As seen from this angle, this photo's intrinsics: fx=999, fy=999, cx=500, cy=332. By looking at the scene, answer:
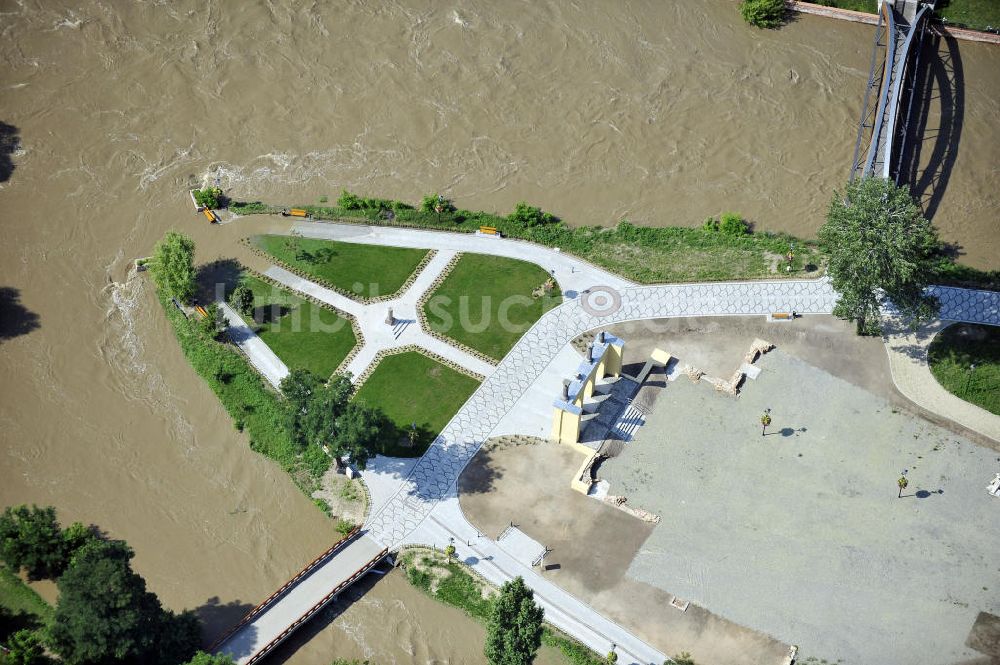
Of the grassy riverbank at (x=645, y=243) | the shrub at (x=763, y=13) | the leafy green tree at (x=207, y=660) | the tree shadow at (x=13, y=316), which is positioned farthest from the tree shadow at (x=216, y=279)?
the shrub at (x=763, y=13)

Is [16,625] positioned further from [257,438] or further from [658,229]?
[658,229]

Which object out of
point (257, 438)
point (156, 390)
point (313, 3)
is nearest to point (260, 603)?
point (257, 438)

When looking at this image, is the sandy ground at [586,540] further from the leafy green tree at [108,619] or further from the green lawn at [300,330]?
the leafy green tree at [108,619]

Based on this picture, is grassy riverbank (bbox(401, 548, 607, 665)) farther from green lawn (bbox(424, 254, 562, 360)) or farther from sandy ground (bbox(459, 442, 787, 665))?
green lawn (bbox(424, 254, 562, 360))

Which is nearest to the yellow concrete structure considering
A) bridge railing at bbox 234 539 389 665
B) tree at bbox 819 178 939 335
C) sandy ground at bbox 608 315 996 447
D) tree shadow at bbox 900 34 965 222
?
sandy ground at bbox 608 315 996 447

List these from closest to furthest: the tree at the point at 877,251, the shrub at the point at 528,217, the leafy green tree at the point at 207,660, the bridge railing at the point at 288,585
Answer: the leafy green tree at the point at 207,660 → the bridge railing at the point at 288,585 → the tree at the point at 877,251 → the shrub at the point at 528,217

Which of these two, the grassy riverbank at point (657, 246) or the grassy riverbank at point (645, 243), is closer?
the grassy riverbank at point (657, 246)

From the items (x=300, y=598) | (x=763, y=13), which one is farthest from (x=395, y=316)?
(x=763, y=13)
